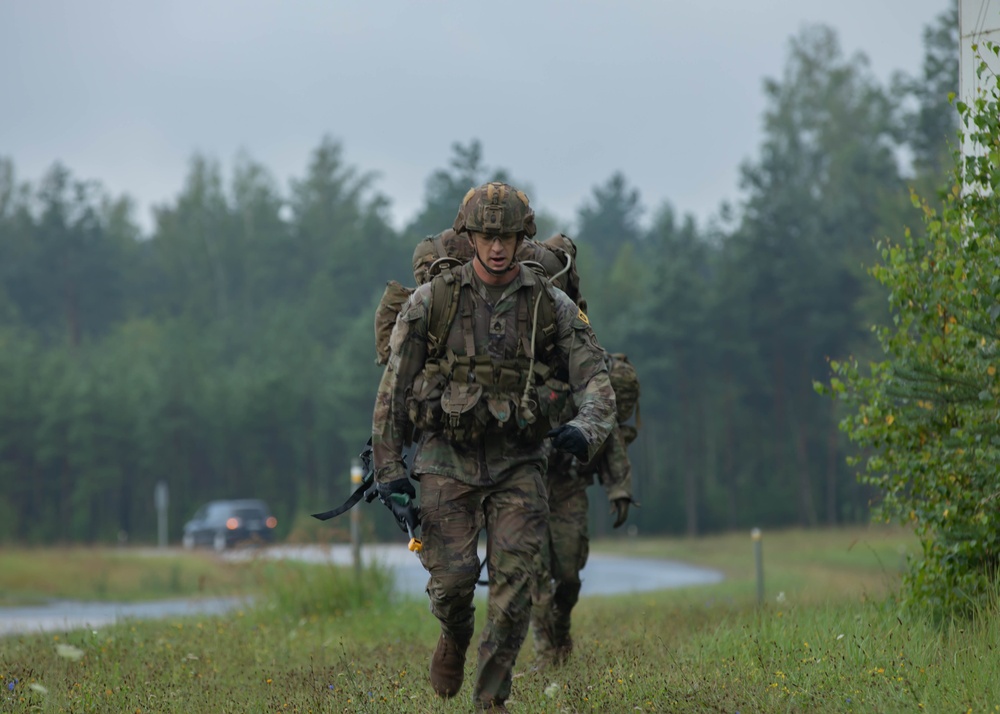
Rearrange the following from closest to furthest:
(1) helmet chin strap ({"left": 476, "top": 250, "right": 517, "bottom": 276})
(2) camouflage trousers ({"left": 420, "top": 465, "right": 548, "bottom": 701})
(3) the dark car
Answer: (2) camouflage trousers ({"left": 420, "top": 465, "right": 548, "bottom": 701})
(1) helmet chin strap ({"left": 476, "top": 250, "right": 517, "bottom": 276})
(3) the dark car

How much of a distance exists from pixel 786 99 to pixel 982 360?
2323 inches

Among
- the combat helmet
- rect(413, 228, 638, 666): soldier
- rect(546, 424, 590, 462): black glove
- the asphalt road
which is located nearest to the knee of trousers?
rect(546, 424, 590, 462): black glove

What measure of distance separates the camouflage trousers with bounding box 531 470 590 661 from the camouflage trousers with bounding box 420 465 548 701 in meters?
1.89

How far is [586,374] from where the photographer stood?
6477 mm

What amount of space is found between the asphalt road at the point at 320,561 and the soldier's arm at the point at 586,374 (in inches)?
105

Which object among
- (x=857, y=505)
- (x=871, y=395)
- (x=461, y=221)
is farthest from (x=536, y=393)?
(x=857, y=505)

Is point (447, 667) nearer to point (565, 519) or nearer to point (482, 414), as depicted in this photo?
point (482, 414)

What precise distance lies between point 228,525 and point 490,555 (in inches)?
1244

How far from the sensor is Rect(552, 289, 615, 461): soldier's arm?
20.5 feet

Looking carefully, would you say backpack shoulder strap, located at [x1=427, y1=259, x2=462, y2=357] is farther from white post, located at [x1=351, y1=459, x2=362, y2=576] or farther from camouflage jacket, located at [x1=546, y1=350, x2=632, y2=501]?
white post, located at [x1=351, y1=459, x2=362, y2=576]

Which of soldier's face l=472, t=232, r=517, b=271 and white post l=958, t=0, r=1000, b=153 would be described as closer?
soldier's face l=472, t=232, r=517, b=271

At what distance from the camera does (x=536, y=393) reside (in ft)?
21.2

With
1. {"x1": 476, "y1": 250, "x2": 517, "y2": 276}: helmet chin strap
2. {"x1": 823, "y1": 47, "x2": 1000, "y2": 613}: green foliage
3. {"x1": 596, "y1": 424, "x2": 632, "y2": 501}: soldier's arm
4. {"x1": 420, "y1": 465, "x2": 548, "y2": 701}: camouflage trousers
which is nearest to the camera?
{"x1": 420, "y1": 465, "x2": 548, "y2": 701}: camouflage trousers

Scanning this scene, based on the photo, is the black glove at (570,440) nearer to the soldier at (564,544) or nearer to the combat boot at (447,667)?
the combat boot at (447,667)
